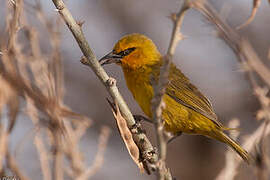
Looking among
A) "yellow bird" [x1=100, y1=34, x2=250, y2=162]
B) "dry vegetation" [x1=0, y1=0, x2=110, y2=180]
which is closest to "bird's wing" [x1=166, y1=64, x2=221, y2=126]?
"yellow bird" [x1=100, y1=34, x2=250, y2=162]

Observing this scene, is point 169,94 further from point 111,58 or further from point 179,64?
point 179,64

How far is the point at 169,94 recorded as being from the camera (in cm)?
530

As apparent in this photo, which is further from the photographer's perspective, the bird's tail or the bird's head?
the bird's head

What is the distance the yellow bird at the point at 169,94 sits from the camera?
4.93m

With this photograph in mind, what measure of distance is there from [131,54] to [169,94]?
26.6 inches

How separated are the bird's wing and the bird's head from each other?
1.22 feet

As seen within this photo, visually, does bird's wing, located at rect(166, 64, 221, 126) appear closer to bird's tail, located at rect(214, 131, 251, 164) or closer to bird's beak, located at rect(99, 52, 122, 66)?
bird's tail, located at rect(214, 131, 251, 164)

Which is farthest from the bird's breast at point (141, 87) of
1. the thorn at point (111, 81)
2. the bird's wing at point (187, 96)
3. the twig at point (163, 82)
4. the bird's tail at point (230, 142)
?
the twig at point (163, 82)

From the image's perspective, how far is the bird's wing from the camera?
16.5 feet

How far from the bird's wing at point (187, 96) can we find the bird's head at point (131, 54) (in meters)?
0.37

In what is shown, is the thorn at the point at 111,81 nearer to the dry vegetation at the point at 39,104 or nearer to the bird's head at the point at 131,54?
the dry vegetation at the point at 39,104

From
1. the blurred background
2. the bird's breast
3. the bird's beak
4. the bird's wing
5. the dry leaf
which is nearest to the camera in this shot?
the dry leaf

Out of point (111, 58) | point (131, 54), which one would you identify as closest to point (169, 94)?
point (131, 54)

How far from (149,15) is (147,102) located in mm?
5707
